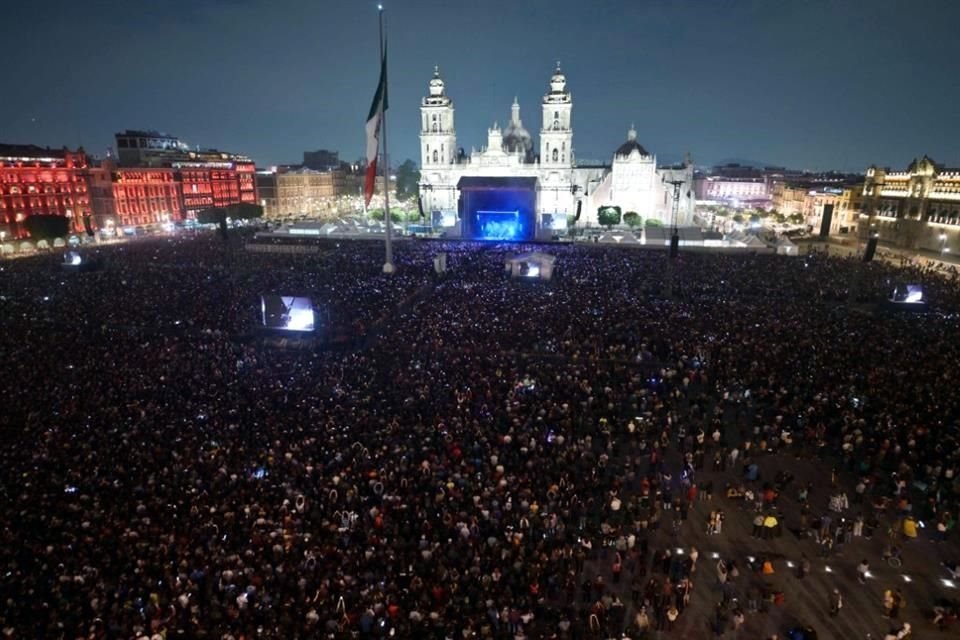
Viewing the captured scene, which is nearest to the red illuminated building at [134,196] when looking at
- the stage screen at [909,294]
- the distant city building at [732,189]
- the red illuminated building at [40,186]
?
the red illuminated building at [40,186]

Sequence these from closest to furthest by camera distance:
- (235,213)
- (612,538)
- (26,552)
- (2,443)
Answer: (26,552) → (612,538) → (2,443) → (235,213)

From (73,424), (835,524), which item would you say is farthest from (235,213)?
(835,524)

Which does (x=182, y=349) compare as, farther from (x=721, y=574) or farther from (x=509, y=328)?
(x=721, y=574)

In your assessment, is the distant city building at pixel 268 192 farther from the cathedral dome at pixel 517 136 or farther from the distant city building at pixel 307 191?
the cathedral dome at pixel 517 136

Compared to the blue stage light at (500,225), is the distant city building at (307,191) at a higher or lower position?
higher

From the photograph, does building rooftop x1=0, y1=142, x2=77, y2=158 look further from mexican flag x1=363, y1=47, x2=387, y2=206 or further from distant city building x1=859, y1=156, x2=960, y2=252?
distant city building x1=859, y1=156, x2=960, y2=252

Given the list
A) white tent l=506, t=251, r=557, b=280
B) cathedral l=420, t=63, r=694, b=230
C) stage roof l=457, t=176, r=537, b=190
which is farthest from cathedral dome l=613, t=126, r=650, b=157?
white tent l=506, t=251, r=557, b=280
